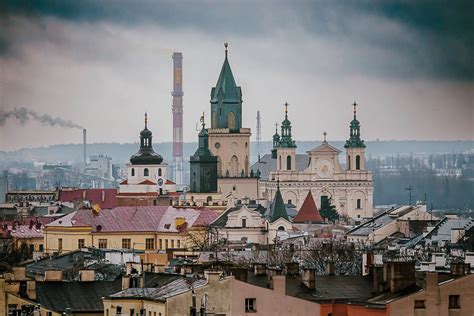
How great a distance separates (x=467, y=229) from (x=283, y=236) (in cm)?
1910

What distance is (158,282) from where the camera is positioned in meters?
44.2

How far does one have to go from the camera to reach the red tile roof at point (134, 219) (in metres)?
91.0

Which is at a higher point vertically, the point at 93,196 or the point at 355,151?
the point at 355,151

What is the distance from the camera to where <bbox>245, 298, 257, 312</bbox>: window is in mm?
40000

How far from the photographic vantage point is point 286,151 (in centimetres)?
15412

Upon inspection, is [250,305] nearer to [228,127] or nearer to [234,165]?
[234,165]

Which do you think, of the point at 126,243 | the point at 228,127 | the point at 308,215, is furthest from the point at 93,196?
the point at 126,243

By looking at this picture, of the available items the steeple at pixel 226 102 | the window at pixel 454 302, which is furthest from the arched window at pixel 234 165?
the window at pixel 454 302

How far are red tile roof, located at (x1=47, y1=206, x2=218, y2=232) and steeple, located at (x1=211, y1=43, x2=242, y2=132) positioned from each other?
160 ft

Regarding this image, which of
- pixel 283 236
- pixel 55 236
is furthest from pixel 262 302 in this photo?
pixel 283 236

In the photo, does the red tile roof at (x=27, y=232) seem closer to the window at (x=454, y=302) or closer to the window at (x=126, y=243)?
the window at (x=126, y=243)

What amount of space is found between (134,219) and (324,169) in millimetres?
60924

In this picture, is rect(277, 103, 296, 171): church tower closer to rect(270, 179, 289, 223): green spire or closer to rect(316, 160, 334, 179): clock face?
rect(316, 160, 334, 179): clock face

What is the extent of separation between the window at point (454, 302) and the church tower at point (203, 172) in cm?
8230
